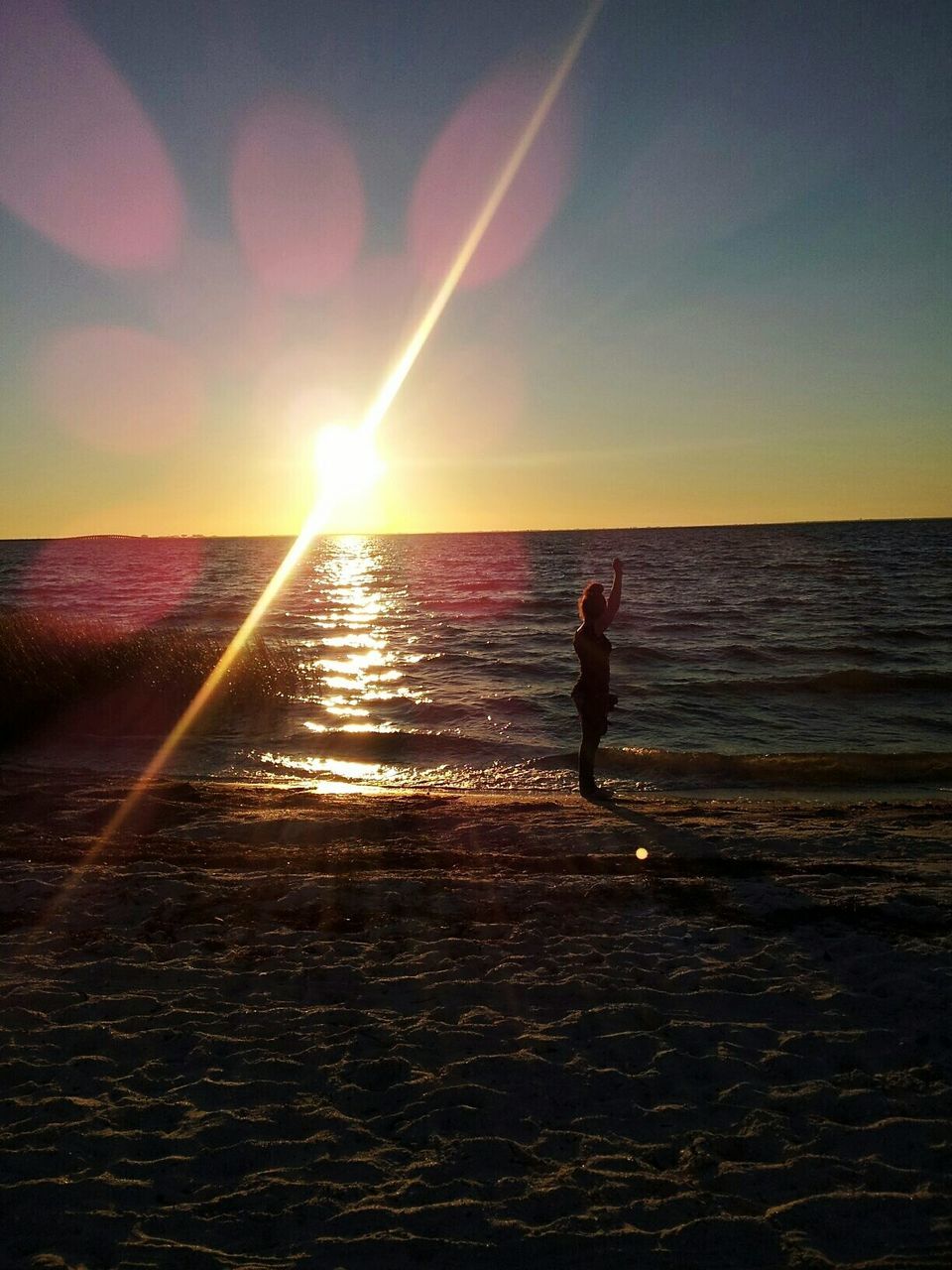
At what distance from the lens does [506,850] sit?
8383mm

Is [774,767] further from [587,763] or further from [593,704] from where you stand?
[593,704]

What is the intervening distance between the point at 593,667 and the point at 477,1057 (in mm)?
6102

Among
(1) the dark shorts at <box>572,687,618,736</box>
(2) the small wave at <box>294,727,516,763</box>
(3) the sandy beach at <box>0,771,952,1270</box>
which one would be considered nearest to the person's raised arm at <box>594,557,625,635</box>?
(1) the dark shorts at <box>572,687,618,736</box>

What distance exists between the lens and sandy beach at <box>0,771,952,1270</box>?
3.58 m

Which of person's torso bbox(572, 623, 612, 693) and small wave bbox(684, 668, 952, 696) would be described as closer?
person's torso bbox(572, 623, 612, 693)

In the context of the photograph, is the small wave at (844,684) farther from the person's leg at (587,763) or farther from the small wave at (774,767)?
the person's leg at (587,763)

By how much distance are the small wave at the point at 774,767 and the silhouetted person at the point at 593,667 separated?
1960 mm

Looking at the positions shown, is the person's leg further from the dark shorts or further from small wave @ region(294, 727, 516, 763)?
small wave @ region(294, 727, 516, 763)

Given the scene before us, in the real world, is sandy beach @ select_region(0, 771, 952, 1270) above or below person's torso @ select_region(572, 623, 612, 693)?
below

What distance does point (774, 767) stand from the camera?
1312cm

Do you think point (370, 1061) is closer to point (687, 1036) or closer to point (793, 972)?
point (687, 1036)

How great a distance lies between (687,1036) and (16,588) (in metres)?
58.6

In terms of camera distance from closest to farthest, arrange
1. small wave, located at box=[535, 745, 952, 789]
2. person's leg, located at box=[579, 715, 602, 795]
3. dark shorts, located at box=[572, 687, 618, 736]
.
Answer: dark shorts, located at box=[572, 687, 618, 736] < person's leg, located at box=[579, 715, 602, 795] < small wave, located at box=[535, 745, 952, 789]

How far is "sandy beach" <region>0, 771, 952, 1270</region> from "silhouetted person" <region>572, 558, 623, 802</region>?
8.54 ft
